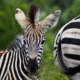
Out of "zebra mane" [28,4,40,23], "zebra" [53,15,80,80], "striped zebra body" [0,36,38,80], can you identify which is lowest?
"zebra" [53,15,80,80]

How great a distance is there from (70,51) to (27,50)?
1.03 metres

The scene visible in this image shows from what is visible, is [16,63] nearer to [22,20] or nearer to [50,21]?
[22,20]

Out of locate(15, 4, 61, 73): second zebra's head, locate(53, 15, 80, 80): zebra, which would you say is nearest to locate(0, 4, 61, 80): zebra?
locate(15, 4, 61, 73): second zebra's head

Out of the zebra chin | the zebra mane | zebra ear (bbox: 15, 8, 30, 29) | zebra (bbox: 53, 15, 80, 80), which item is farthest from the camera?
zebra ear (bbox: 15, 8, 30, 29)

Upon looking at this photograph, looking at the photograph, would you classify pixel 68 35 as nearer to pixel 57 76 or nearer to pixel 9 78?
pixel 9 78

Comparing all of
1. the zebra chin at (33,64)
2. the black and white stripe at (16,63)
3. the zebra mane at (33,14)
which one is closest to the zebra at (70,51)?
the zebra chin at (33,64)

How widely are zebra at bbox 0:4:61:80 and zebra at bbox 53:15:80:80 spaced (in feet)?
1.96

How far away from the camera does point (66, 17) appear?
19641 mm

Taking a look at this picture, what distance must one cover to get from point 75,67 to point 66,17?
12688mm

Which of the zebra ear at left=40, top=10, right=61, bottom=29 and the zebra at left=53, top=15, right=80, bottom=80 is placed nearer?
the zebra at left=53, top=15, right=80, bottom=80

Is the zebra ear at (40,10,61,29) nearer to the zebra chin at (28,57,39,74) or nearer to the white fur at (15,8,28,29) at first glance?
the white fur at (15,8,28,29)

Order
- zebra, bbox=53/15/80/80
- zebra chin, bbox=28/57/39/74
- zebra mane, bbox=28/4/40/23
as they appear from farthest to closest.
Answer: zebra mane, bbox=28/4/40/23
zebra chin, bbox=28/57/39/74
zebra, bbox=53/15/80/80

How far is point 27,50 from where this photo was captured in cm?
789

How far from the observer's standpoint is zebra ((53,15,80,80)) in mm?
7000
